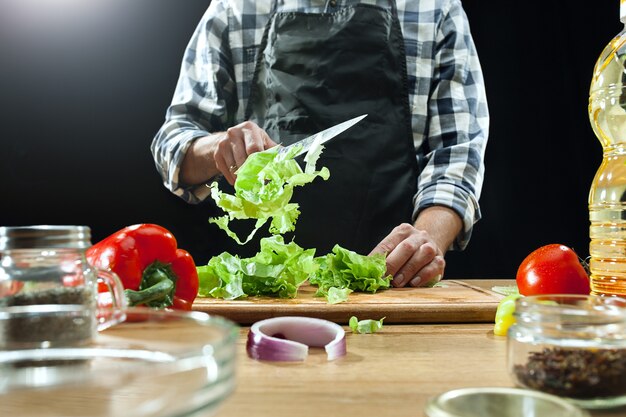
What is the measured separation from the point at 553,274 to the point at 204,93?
5.29 ft

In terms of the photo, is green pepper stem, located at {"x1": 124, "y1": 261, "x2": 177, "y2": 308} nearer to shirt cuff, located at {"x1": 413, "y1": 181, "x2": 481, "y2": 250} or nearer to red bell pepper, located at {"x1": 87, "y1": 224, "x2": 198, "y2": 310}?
red bell pepper, located at {"x1": 87, "y1": 224, "x2": 198, "y2": 310}

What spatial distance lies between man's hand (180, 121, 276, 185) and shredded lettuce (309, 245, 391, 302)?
16.5 inches

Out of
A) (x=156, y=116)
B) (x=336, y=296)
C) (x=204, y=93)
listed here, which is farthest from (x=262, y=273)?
(x=156, y=116)

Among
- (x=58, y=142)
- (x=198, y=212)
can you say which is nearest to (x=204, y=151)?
(x=198, y=212)

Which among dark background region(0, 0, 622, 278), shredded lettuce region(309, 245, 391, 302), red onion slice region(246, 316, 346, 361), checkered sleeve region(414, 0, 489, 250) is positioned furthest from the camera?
dark background region(0, 0, 622, 278)

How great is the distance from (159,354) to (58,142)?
7.99 feet

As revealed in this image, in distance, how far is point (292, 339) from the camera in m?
0.97

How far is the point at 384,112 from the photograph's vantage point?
2.47 m

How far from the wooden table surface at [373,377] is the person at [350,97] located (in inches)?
53.9

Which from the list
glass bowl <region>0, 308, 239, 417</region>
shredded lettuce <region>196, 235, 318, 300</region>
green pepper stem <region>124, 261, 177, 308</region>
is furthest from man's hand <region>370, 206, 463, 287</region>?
glass bowl <region>0, 308, 239, 417</region>

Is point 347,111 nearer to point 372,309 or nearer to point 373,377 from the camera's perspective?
point 372,309

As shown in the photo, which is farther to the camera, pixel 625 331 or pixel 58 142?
pixel 58 142

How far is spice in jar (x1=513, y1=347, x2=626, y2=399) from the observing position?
2.17ft

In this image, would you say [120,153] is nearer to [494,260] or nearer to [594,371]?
[494,260]
